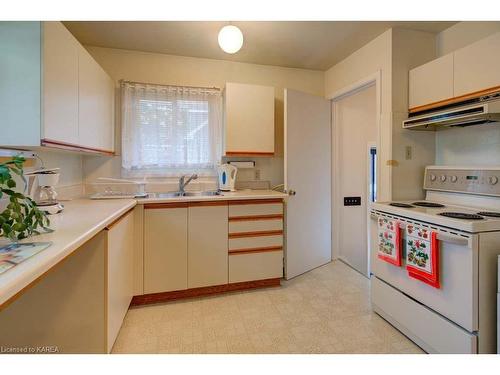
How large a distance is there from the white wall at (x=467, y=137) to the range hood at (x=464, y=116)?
83 millimetres

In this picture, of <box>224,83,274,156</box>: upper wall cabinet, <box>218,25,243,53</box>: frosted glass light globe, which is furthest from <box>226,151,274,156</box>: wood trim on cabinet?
<box>218,25,243,53</box>: frosted glass light globe

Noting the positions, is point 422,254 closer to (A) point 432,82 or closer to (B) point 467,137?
(B) point 467,137

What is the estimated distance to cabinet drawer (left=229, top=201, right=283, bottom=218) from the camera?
2.32 metres

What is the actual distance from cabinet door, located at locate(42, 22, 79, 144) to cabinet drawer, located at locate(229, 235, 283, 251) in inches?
56.4

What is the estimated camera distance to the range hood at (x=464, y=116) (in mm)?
1479

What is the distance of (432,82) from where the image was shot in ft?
6.65

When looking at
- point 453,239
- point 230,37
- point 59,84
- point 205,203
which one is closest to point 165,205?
point 205,203

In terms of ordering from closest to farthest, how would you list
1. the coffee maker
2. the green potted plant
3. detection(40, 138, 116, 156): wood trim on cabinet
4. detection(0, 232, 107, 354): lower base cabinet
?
the green potted plant, detection(0, 232, 107, 354): lower base cabinet, detection(40, 138, 116, 156): wood trim on cabinet, the coffee maker

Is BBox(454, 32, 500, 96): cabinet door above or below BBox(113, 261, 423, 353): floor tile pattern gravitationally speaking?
above

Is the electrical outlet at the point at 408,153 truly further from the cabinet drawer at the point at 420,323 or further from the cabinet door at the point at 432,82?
the cabinet drawer at the point at 420,323

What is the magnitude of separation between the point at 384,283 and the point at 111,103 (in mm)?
2780

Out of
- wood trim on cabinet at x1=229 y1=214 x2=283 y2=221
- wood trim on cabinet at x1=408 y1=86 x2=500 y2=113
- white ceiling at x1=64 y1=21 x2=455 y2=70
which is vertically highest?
white ceiling at x1=64 y1=21 x2=455 y2=70

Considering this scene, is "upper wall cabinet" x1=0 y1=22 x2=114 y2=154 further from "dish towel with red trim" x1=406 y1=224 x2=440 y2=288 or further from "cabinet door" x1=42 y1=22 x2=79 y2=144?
"dish towel with red trim" x1=406 y1=224 x2=440 y2=288
